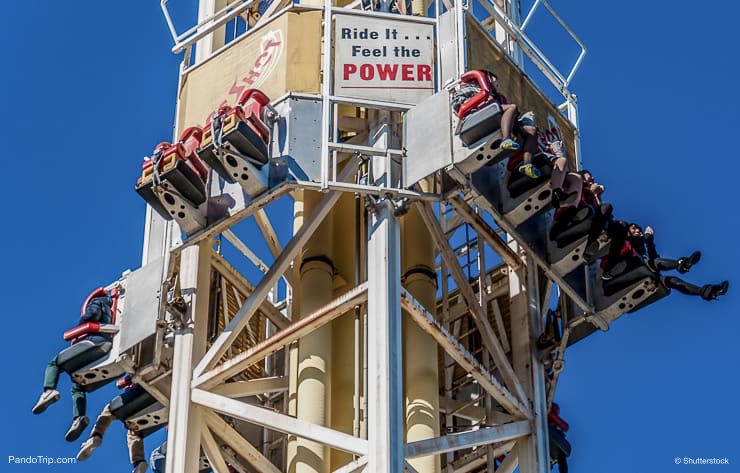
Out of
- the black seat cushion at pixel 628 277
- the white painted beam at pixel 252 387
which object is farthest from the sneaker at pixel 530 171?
the white painted beam at pixel 252 387

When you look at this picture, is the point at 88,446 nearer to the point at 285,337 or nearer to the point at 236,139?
the point at 285,337

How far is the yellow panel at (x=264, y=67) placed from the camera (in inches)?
1226

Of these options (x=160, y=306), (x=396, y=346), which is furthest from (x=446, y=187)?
(x=160, y=306)

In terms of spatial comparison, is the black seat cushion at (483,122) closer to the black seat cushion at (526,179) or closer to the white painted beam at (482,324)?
the black seat cushion at (526,179)

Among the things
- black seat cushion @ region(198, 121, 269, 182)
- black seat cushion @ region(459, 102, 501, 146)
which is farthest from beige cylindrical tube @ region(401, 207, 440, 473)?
black seat cushion @ region(198, 121, 269, 182)

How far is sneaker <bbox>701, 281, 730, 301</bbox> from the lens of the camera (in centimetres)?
3178

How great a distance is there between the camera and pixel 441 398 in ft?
106

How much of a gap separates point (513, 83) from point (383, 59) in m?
2.55

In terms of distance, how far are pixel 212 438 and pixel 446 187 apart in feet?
17.2

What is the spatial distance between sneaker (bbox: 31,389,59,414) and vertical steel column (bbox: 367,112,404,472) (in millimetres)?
5679

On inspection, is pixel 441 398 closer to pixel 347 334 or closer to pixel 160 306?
pixel 347 334

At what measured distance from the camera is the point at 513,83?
32.3 metres

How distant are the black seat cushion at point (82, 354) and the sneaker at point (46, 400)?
0.45m

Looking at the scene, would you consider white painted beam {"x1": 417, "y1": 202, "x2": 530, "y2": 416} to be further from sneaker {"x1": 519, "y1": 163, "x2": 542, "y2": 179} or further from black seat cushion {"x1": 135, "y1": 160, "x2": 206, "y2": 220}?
black seat cushion {"x1": 135, "y1": 160, "x2": 206, "y2": 220}
